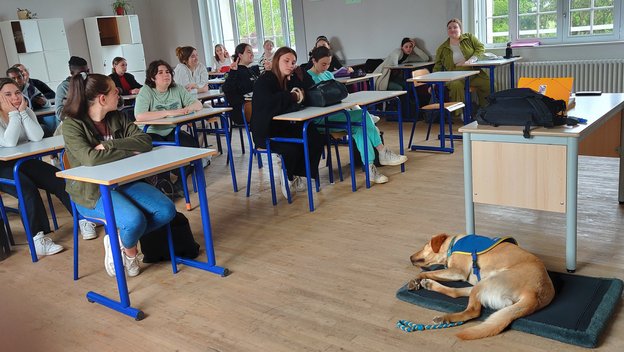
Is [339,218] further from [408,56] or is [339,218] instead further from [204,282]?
[408,56]

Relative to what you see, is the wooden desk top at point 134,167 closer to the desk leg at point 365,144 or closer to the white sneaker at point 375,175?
the desk leg at point 365,144

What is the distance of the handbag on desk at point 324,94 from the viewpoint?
428 centimetres

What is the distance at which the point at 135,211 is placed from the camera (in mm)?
2875

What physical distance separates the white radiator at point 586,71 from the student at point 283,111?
3758mm

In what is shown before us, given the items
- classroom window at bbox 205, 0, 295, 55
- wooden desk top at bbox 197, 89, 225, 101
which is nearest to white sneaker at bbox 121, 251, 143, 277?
wooden desk top at bbox 197, 89, 225, 101

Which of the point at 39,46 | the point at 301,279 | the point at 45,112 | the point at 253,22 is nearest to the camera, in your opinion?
the point at 301,279

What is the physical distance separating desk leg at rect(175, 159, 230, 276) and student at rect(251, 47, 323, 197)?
1.09m

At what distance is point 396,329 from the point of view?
2400mm

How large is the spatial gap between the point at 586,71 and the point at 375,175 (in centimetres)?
355

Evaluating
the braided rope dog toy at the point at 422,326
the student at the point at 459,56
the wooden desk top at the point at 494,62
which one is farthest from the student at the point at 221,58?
the braided rope dog toy at the point at 422,326

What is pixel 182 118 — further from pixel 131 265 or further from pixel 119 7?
pixel 119 7

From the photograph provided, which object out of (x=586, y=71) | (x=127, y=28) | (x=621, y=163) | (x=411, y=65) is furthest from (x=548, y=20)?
(x=127, y=28)

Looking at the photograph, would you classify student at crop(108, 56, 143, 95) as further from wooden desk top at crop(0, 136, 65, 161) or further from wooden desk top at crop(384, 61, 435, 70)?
wooden desk top at crop(384, 61, 435, 70)

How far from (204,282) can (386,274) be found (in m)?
0.97
